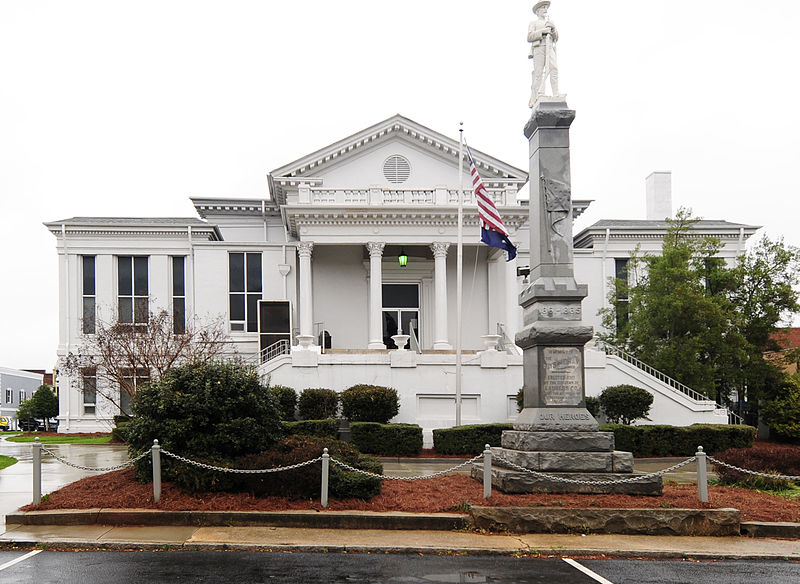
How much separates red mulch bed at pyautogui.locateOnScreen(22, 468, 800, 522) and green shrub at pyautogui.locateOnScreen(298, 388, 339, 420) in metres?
12.1

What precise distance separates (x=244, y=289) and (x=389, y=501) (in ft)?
83.0

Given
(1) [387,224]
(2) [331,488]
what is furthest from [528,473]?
(1) [387,224]

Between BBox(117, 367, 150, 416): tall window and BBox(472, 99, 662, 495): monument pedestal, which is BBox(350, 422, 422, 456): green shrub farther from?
BBox(117, 367, 150, 416): tall window

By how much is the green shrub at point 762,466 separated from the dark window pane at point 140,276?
1121 inches

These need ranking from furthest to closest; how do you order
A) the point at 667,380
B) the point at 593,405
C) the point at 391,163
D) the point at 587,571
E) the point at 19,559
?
the point at 391,163, the point at 667,380, the point at 593,405, the point at 19,559, the point at 587,571

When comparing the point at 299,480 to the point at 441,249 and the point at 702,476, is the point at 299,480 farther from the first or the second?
the point at 441,249

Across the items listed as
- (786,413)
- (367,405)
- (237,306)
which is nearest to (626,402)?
(786,413)

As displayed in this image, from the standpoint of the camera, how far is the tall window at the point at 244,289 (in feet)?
118

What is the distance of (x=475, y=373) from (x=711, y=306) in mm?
9317

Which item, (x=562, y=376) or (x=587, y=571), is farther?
(x=562, y=376)

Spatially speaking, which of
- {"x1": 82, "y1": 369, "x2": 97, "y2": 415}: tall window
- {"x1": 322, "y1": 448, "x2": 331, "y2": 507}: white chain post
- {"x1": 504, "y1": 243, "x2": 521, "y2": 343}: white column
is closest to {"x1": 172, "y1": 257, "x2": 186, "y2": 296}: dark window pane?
{"x1": 82, "y1": 369, "x2": 97, "y2": 415}: tall window

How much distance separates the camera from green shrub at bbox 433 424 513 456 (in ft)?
73.4

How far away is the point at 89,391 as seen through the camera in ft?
117

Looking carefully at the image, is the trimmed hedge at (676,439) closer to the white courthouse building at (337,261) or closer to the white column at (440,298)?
the white column at (440,298)
